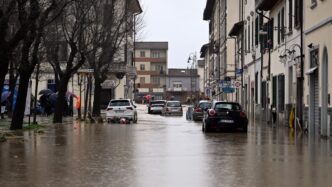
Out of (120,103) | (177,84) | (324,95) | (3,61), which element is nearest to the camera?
(3,61)

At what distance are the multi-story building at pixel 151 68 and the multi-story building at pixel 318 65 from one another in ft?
405

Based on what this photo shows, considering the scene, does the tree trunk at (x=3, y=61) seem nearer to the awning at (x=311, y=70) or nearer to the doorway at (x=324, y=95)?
the doorway at (x=324, y=95)

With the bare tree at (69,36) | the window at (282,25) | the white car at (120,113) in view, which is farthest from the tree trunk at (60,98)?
the window at (282,25)

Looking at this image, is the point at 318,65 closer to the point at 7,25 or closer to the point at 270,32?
the point at 7,25

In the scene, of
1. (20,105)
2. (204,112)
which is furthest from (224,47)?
(20,105)

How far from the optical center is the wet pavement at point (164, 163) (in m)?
12.4

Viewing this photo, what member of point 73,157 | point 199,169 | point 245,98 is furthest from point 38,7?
point 245,98

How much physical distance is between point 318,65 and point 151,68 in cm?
12881

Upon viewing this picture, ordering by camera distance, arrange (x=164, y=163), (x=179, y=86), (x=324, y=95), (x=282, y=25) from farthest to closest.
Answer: (x=179, y=86), (x=282, y=25), (x=324, y=95), (x=164, y=163)

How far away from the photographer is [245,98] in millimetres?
56875

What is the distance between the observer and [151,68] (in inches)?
6127

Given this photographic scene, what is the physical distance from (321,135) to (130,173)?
1440 centimetres

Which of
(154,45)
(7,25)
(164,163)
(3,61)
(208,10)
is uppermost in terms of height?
(208,10)

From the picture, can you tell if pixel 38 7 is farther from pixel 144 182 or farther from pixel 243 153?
pixel 144 182
